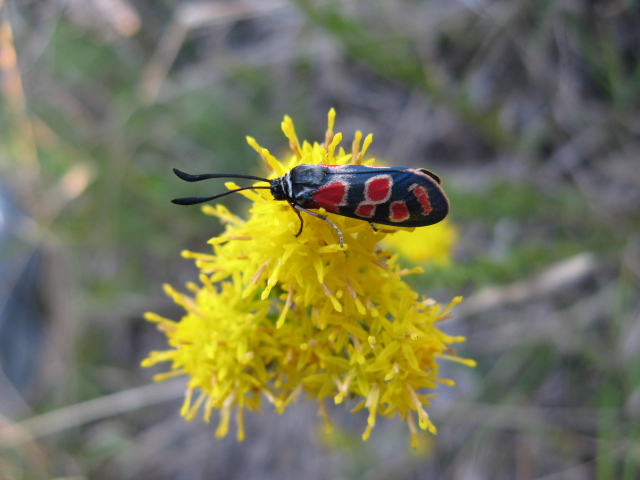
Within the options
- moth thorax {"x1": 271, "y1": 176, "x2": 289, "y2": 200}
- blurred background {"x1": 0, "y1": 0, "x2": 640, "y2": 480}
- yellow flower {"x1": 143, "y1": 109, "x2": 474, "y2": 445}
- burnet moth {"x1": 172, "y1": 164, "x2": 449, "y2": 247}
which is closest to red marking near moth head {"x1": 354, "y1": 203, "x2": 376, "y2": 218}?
burnet moth {"x1": 172, "y1": 164, "x2": 449, "y2": 247}

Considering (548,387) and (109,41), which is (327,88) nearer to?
(109,41)

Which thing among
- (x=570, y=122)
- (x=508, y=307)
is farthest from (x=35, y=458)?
(x=570, y=122)

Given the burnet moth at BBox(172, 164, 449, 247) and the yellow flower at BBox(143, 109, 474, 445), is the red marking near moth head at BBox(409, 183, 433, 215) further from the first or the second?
the yellow flower at BBox(143, 109, 474, 445)

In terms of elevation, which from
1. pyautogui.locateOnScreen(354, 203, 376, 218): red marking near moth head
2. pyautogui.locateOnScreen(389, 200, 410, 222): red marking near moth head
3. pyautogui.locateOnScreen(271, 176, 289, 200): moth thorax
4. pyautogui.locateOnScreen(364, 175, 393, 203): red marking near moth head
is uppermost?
pyautogui.locateOnScreen(271, 176, 289, 200): moth thorax

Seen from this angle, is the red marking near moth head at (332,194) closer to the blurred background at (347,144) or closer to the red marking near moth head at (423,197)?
the red marking near moth head at (423,197)

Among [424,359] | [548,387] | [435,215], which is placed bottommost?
[548,387]

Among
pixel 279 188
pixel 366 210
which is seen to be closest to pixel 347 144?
pixel 279 188
